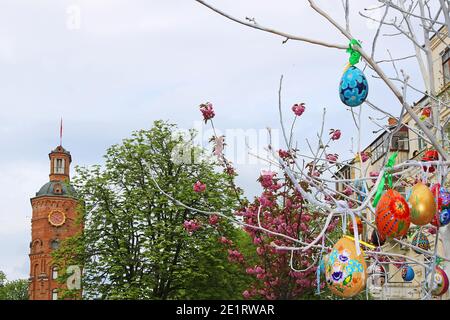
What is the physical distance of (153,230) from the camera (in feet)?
89.2

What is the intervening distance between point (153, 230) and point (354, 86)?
21.2 m

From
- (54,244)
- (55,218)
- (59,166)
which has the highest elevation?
(59,166)

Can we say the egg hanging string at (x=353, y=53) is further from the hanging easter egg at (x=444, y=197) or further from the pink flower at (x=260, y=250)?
the pink flower at (x=260, y=250)

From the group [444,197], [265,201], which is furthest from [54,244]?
[444,197]

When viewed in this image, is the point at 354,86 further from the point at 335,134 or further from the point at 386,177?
the point at 335,134

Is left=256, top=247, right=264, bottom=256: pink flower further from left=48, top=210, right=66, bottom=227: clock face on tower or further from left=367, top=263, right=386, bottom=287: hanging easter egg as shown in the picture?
left=48, top=210, right=66, bottom=227: clock face on tower

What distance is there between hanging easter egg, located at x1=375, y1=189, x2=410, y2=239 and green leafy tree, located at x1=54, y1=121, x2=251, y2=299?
1930 centimetres

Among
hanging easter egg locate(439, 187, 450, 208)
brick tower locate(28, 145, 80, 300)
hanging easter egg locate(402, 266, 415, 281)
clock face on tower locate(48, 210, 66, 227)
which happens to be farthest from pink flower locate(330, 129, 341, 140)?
clock face on tower locate(48, 210, 66, 227)

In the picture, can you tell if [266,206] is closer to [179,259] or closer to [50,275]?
[179,259]

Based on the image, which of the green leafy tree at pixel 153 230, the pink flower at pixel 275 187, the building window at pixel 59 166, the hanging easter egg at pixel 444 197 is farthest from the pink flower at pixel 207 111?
the building window at pixel 59 166

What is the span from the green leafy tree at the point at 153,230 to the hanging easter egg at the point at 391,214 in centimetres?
1930

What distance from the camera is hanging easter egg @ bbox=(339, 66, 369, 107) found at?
653 centimetres

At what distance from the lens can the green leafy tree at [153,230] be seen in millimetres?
26797
